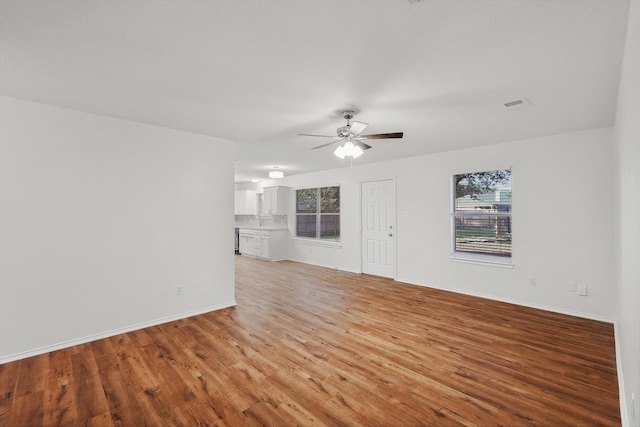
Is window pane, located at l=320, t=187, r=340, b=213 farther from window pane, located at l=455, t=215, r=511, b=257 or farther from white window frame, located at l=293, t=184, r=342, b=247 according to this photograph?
window pane, located at l=455, t=215, r=511, b=257

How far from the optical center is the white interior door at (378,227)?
5.99m

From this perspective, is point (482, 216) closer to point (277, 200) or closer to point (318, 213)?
point (318, 213)

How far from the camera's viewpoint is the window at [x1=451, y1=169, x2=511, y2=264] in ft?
15.1

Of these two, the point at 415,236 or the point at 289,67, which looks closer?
the point at 289,67

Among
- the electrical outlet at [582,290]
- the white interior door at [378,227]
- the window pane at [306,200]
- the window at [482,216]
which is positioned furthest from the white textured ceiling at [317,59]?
the window pane at [306,200]

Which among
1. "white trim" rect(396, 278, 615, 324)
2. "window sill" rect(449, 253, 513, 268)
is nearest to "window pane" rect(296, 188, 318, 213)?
"white trim" rect(396, 278, 615, 324)

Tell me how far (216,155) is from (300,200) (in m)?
4.33

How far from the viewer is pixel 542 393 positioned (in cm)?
219

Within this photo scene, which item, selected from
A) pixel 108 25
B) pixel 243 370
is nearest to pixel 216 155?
pixel 108 25

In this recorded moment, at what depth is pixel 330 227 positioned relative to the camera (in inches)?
298

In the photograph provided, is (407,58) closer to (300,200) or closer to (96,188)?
(96,188)

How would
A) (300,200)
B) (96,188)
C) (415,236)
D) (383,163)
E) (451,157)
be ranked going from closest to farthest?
(96,188)
(451,157)
(415,236)
(383,163)
(300,200)

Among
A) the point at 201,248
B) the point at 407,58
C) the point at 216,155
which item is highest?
the point at 407,58

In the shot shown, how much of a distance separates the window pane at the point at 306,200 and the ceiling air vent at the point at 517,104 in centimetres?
538
